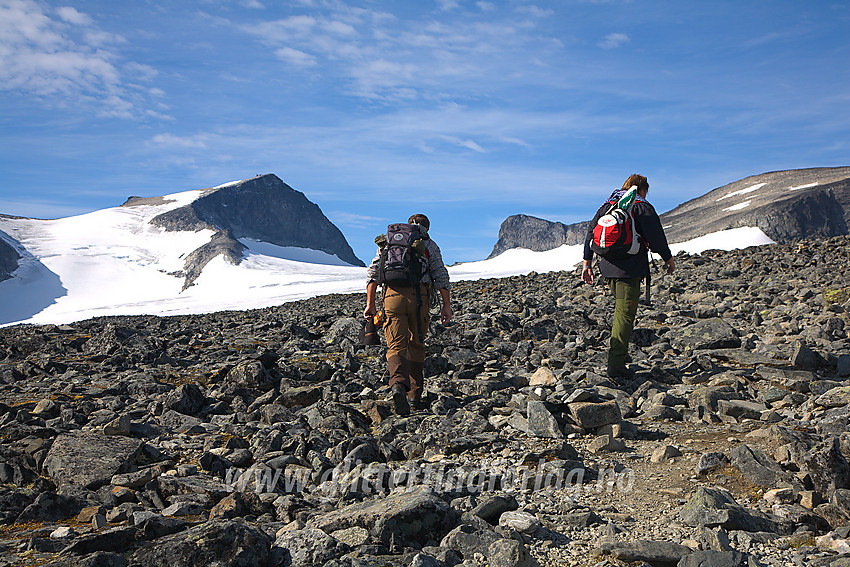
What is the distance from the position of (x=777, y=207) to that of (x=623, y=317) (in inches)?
2256

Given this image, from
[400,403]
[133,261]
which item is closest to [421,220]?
[400,403]

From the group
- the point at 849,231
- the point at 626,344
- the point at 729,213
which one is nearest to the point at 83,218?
the point at 729,213

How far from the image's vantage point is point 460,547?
10.7 feet

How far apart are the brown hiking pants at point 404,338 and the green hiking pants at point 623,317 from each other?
257 centimetres

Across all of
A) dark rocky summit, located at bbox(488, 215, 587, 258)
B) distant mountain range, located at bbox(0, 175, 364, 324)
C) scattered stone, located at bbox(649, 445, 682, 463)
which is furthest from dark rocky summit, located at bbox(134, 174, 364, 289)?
scattered stone, located at bbox(649, 445, 682, 463)

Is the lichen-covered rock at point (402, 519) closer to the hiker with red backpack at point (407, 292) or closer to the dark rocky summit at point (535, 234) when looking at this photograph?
the hiker with red backpack at point (407, 292)

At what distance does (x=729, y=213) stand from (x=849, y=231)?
1203 cm

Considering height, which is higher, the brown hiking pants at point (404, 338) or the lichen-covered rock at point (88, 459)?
the brown hiking pants at point (404, 338)

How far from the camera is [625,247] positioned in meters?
7.53

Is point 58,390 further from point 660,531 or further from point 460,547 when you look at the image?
point 660,531

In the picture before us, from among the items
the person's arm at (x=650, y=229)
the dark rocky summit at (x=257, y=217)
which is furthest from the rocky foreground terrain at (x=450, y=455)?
the dark rocky summit at (x=257, y=217)

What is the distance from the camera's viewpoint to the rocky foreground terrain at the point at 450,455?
3.30 meters

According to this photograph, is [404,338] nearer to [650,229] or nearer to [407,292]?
[407,292]

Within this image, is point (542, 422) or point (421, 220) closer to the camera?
point (542, 422)
